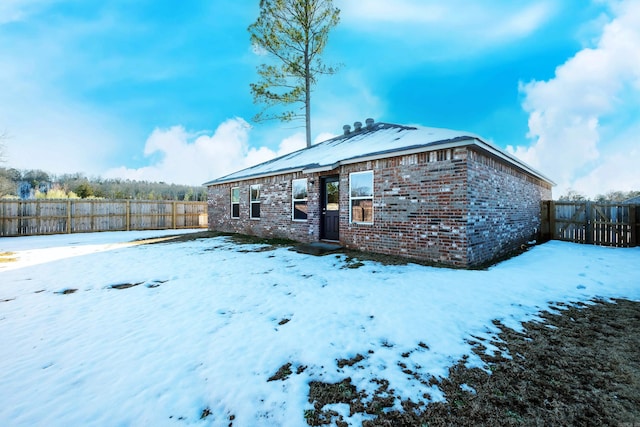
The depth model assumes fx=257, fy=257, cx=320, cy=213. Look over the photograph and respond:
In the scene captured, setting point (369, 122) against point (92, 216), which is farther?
point (92, 216)

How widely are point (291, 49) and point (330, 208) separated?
11.9 m

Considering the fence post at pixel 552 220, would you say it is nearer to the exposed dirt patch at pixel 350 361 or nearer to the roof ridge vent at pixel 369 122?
the roof ridge vent at pixel 369 122

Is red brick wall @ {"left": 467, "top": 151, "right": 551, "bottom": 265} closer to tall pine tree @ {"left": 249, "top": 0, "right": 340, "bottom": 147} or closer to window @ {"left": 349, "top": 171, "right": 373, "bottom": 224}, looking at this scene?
window @ {"left": 349, "top": 171, "right": 373, "bottom": 224}

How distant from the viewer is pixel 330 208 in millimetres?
9062

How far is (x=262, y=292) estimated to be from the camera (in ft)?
14.8

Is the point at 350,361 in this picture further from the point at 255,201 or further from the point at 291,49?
the point at 291,49

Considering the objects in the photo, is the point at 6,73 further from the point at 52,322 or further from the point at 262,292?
the point at 262,292

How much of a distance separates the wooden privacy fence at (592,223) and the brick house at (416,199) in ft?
2.28

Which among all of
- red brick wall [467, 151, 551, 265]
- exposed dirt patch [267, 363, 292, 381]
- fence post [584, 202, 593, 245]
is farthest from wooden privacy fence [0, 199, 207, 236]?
fence post [584, 202, 593, 245]

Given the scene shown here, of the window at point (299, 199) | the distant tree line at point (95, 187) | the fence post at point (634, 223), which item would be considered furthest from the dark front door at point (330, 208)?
the distant tree line at point (95, 187)

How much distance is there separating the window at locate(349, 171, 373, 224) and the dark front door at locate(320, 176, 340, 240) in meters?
0.72

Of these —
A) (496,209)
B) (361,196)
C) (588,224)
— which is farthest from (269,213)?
(588,224)

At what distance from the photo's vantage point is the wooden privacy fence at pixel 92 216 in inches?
518

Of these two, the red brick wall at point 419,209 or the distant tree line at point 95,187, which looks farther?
the distant tree line at point 95,187
